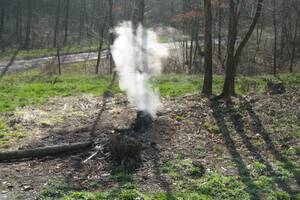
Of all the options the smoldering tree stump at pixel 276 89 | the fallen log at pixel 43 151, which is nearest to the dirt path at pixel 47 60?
the smoldering tree stump at pixel 276 89

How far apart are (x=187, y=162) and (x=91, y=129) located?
124 inches

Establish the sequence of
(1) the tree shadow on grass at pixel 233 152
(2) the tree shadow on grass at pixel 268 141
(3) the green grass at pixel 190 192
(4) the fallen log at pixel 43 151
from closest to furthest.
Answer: (3) the green grass at pixel 190 192 → (1) the tree shadow on grass at pixel 233 152 → (2) the tree shadow on grass at pixel 268 141 → (4) the fallen log at pixel 43 151

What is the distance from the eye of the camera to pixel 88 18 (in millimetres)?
45688

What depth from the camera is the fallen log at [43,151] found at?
10.2 m

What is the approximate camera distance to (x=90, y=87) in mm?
17516

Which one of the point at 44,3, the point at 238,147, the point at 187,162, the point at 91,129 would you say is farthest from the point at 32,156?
the point at 44,3

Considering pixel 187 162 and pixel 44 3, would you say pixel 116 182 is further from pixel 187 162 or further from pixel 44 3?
pixel 44 3

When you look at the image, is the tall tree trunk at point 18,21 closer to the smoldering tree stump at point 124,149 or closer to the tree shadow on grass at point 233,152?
the tree shadow on grass at point 233,152

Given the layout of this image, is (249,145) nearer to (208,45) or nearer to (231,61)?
(231,61)

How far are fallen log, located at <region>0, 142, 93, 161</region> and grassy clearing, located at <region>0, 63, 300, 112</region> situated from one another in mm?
4307

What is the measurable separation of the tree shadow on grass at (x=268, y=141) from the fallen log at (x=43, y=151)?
4180 millimetres

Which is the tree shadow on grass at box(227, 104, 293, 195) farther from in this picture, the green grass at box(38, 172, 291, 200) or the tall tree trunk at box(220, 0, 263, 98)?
the tall tree trunk at box(220, 0, 263, 98)

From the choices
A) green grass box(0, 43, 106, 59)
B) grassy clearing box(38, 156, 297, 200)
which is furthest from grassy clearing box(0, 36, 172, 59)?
grassy clearing box(38, 156, 297, 200)

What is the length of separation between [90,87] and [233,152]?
828 centimetres
